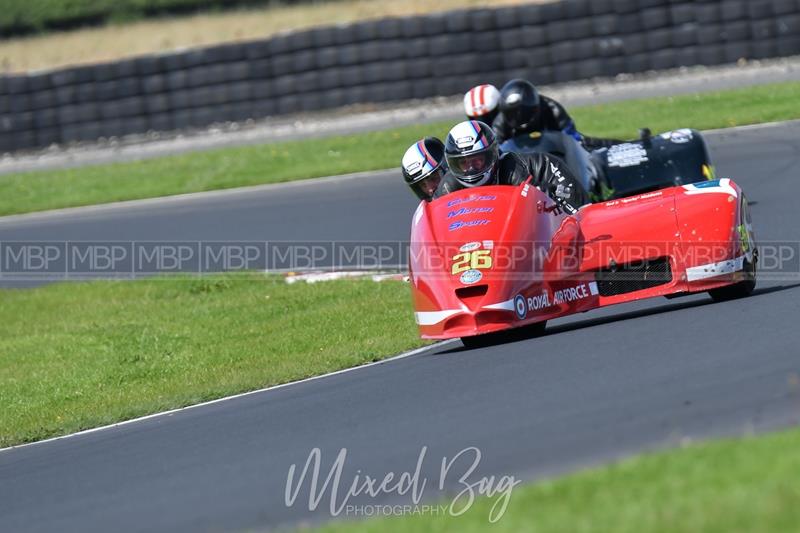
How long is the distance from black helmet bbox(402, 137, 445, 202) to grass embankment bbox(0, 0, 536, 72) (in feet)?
56.6

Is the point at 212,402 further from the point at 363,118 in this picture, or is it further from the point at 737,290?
the point at 363,118

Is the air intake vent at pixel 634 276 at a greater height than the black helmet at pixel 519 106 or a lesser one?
lesser

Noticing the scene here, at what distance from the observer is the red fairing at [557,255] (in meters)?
8.02

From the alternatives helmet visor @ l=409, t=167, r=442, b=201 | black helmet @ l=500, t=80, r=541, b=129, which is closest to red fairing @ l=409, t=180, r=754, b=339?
helmet visor @ l=409, t=167, r=442, b=201

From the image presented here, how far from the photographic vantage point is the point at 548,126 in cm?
1202

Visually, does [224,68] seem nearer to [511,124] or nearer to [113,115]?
[113,115]

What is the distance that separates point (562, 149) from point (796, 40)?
10.1 metres

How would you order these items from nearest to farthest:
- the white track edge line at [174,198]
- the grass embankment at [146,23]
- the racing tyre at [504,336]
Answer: the racing tyre at [504,336]
the white track edge line at [174,198]
the grass embankment at [146,23]

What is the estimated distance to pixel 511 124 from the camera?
11766mm

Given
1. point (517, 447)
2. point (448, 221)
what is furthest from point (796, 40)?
point (517, 447)

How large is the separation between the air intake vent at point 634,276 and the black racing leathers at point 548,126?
3.55 meters
